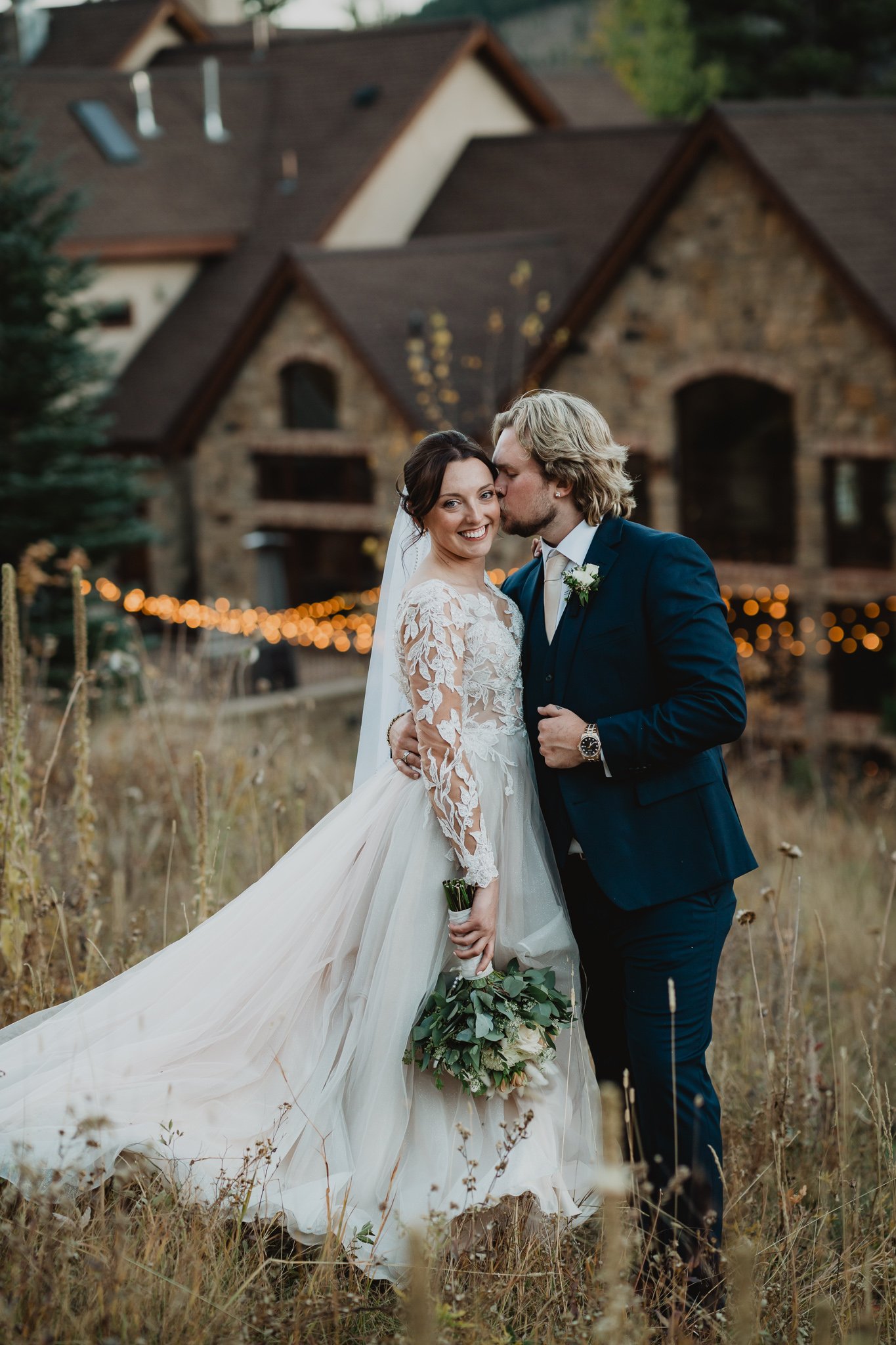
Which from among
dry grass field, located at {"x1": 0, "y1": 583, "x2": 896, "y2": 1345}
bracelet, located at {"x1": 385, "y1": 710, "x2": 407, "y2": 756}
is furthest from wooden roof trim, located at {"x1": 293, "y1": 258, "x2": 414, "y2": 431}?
bracelet, located at {"x1": 385, "y1": 710, "x2": 407, "y2": 756}

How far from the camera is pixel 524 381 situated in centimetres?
1490

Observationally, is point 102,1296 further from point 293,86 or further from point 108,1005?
point 293,86

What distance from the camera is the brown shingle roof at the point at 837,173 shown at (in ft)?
41.2

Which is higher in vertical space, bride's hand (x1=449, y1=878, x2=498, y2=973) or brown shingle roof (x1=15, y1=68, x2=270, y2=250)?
brown shingle roof (x1=15, y1=68, x2=270, y2=250)

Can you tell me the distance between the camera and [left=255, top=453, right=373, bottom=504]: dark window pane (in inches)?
667

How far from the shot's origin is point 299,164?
20.3 meters

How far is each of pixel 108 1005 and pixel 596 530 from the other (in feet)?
5.71

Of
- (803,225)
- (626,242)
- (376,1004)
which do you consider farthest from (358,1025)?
(626,242)

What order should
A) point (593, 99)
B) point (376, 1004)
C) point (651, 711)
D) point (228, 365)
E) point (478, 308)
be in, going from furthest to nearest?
point (593, 99) < point (228, 365) < point (478, 308) < point (376, 1004) < point (651, 711)

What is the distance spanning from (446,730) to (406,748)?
218 mm

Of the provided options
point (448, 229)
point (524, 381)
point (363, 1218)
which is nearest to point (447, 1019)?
point (363, 1218)

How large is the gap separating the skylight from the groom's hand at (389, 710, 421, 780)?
1852cm

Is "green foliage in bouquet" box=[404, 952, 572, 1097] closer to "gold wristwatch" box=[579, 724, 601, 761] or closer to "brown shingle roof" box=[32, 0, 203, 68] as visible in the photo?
"gold wristwatch" box=[579, 724, 601, 761]

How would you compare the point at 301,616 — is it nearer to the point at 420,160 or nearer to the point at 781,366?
the point at 781,366
